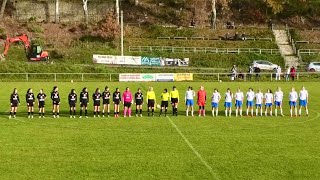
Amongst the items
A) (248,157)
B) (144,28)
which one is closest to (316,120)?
(248,157)

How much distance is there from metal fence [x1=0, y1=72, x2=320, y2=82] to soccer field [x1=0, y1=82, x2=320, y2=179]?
20166 mm

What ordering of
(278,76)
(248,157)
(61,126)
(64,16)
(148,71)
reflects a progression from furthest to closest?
1. (64,16)
2. (148,71)
3. (278,76)
4. (61,126)
5. (248,157)

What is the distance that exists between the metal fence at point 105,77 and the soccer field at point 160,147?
20.2 m

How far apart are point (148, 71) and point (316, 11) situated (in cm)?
3682

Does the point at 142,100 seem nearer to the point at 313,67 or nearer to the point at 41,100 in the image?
the point at 41,100

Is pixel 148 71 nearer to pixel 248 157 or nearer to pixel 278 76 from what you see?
pixel 278 76

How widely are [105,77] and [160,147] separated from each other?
33.1 m

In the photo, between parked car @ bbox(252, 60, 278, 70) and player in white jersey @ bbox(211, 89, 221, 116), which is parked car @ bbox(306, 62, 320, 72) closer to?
parked car @ bbox(252, 60, 278, 70)

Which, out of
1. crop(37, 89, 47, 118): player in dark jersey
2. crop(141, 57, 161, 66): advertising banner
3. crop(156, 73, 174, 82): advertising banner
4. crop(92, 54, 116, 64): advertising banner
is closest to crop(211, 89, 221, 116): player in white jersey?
crop(37, 89, 47, 118): player in dark jersey

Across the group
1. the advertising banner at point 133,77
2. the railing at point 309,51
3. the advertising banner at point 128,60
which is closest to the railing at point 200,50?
the railing at point 309,51

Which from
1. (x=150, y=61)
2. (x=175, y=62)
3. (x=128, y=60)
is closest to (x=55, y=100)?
(x=128, y=60)

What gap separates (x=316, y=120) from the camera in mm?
30688

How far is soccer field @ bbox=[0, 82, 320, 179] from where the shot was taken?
18078mm

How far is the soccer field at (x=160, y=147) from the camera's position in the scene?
18.1 m
